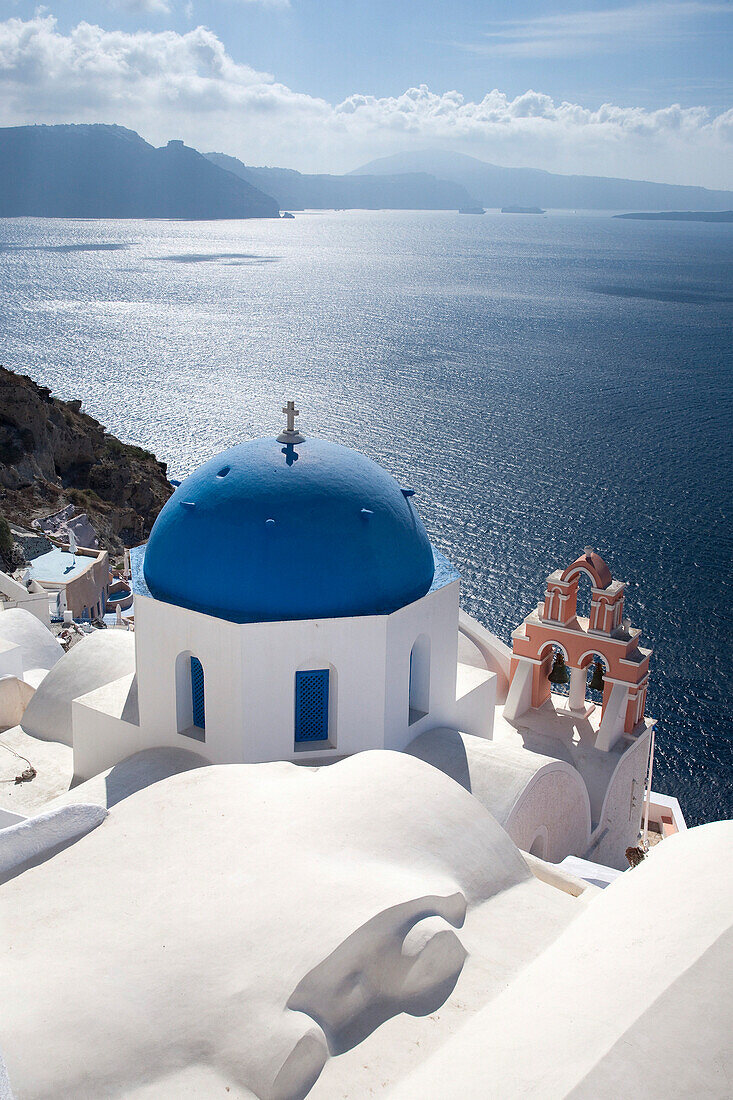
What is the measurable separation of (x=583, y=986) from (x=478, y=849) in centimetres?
303

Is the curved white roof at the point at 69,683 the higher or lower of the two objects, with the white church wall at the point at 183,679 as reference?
lower

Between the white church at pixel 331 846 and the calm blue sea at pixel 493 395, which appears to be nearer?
the white church at pixel 331 846

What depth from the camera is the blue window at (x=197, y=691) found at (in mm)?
13141

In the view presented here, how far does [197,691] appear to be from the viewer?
1324 cm

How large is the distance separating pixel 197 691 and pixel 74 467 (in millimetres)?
44626

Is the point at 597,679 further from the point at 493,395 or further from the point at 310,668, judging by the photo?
the point at 493,395

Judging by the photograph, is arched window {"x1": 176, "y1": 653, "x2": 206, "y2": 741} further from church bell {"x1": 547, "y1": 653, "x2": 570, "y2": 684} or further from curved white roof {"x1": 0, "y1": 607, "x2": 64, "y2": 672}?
curved white roof {"x1": 0, "y1": 607, "x2": 64, "y2": 672}

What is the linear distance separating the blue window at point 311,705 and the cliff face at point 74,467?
37612 mm

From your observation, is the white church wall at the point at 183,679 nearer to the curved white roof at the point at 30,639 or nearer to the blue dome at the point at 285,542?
the blue dome at the point at 285,542

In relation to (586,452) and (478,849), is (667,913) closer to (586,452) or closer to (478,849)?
(478,849)

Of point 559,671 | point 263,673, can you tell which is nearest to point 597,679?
point 559,671

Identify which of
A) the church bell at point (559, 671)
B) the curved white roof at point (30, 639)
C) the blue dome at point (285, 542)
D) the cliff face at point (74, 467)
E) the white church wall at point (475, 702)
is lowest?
the cliff face at point (74, 467)

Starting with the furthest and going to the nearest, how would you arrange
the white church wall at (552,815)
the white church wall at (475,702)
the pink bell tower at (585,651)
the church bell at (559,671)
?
1. the church bell at (559,671)
2. the pink bell tower at (585,651)
3. the white church wall at (475,702)
4. the white church wall at (552,815)

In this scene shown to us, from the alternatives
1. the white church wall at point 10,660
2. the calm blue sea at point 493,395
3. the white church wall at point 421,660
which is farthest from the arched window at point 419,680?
the calm blue sea at point 493,395
